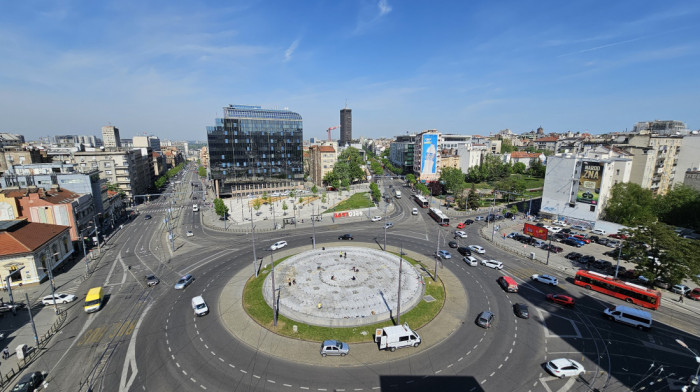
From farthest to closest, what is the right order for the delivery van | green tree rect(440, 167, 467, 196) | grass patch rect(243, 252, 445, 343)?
green tree rect(440, 167, 467, 196), the delivery van, grass patch rect(243, 252, 445, 343)

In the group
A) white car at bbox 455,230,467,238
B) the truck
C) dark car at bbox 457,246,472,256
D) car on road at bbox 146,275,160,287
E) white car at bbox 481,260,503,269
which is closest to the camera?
the truck

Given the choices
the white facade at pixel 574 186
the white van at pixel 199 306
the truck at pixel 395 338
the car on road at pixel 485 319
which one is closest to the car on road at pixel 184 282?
the white van at pixel 199 306

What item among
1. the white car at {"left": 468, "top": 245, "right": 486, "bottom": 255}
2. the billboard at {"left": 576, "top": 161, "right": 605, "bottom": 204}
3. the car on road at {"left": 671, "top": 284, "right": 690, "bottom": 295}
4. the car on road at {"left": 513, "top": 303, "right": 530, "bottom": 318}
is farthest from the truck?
the billboard at {"left": 576, "top": 161, "right": 605, "bottom": 204}

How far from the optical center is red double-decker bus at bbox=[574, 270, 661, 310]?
37.8 m

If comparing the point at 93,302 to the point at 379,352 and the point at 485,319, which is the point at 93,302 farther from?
the point at 485,319

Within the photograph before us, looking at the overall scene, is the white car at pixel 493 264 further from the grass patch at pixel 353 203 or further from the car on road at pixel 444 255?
the grass patch at pixel 353 203

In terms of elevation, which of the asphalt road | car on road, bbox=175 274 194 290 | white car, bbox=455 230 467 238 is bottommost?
the asphalt road

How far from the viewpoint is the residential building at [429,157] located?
139 m

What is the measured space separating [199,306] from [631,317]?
174ft

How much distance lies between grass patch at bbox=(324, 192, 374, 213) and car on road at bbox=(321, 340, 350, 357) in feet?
212

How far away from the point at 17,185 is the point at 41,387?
2474 inches

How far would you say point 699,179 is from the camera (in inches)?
3007

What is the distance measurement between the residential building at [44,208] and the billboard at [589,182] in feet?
376

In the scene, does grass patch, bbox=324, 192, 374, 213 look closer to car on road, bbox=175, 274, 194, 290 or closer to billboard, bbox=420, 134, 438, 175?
billboard, bbox=420, 134, 438, 175
